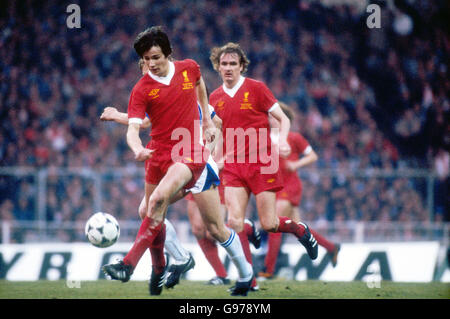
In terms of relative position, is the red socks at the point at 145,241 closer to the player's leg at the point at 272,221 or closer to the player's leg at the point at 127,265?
the player's leg at the point at 127,265

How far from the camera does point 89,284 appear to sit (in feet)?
28.5

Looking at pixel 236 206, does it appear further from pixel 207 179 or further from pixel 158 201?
pixel 158 201

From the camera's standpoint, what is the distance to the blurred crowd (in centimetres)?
1435

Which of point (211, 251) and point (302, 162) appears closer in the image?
point (211, 251)

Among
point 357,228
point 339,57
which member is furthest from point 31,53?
point 357,228

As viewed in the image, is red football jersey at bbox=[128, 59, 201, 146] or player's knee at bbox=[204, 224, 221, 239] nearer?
red football jersey at bbox=[128, 59, 201, 146]

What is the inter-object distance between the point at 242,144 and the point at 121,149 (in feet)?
31.9

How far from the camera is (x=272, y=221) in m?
7.60

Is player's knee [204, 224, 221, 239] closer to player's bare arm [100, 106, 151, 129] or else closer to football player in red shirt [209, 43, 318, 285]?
football player in red shirt [209, 43, 318, 285]

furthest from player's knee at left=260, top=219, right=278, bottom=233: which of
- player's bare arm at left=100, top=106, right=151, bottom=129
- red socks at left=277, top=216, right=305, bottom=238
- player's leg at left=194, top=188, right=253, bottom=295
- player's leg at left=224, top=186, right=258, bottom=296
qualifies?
player's bare arm at left=100, top=106, right=151, bottom=129

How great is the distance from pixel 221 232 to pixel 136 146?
1376 millimetres

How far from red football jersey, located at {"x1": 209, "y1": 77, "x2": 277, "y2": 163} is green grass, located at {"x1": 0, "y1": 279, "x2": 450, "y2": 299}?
152 centimetres

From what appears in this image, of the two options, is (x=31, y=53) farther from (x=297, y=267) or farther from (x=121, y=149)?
(x=297, y=267)

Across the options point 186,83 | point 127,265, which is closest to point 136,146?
point 186,83
